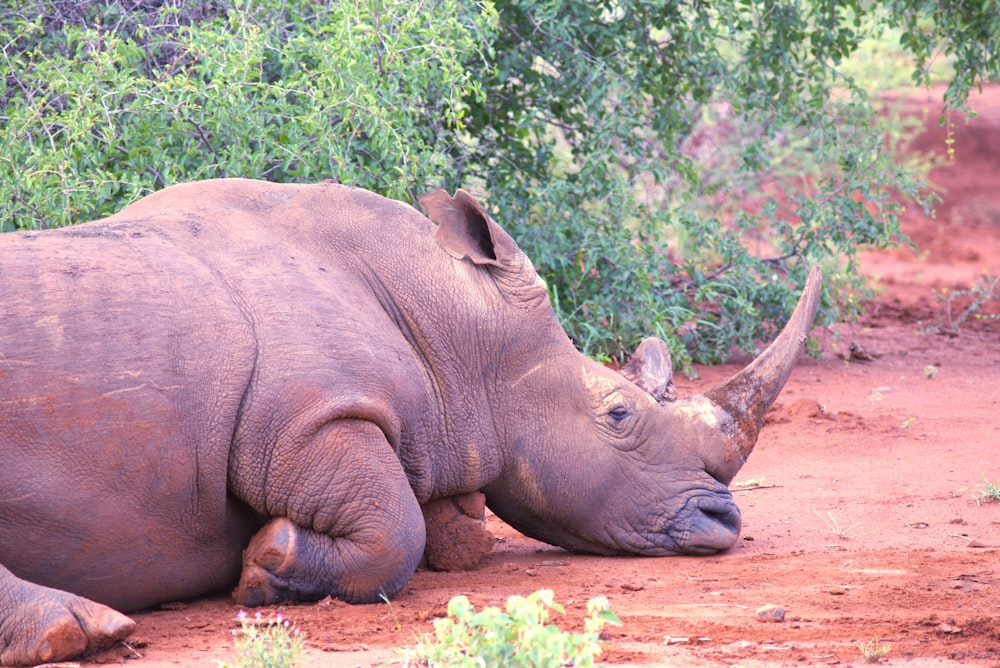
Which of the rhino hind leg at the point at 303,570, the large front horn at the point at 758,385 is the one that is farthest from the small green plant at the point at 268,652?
the large front horn at the point at 758,385

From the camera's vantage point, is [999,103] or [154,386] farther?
[999,103]

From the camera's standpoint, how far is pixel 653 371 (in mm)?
5195

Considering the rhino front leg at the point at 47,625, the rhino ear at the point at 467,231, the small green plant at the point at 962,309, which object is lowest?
the small green plant at the point at 962,309

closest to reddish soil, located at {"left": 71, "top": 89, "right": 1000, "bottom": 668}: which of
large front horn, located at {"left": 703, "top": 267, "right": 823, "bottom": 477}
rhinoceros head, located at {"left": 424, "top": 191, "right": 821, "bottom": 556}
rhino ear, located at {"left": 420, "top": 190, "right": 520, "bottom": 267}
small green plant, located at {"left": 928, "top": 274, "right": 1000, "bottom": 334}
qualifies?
rhinoceros head, located at {"left": 424, "top": 191, "right": 821, "bottom": 556}

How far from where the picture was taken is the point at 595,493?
489cm

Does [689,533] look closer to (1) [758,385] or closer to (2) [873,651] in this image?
(1) [758,385]

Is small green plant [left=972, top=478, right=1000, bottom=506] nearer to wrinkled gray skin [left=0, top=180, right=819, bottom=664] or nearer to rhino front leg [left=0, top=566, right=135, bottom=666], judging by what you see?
wrinkled gray skin [left=0, top=180, right=819, bottom=664]

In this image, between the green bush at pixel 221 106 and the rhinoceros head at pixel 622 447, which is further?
the green bush at pixel 221 106

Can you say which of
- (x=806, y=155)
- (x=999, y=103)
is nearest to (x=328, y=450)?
(x=806, y=155)

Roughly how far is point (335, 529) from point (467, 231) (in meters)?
1.26

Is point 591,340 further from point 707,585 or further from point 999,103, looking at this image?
point 999,103

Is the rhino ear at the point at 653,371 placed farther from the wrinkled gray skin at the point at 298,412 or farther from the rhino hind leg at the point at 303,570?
the rhino hind leg at the point at 303,570

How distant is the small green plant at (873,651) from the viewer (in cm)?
345

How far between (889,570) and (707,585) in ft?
2.09
